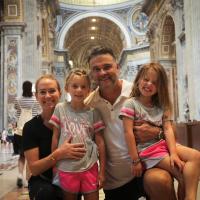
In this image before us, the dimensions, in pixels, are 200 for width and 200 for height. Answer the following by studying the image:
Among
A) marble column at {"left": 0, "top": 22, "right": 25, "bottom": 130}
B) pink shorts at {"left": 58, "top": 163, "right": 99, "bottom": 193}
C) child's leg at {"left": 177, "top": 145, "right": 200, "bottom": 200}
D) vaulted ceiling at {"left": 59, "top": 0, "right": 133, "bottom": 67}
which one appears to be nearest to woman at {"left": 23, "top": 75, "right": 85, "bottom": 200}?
pink shorts at {"left": 58, "top": 163, "right": 99, "bottom": 193}

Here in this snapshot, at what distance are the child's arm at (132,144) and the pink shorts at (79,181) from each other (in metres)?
0.27

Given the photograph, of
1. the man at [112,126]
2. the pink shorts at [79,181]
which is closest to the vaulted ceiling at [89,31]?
the man at [112,126]

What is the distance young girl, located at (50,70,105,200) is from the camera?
246cm

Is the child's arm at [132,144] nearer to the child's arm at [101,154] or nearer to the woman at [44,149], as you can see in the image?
the child's arm at [101,154]

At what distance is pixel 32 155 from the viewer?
2.61 metres

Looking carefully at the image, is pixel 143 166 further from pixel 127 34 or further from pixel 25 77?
pixel 127 34

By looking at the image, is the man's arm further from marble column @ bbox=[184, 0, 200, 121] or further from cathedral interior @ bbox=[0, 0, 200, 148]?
marble column @ bbox=[184, 0, 200, 121]

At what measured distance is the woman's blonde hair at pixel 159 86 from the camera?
253cm

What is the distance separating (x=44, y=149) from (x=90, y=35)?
126ft

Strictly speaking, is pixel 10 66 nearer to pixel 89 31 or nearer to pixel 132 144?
pixel 132 144

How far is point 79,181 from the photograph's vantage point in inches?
97.1

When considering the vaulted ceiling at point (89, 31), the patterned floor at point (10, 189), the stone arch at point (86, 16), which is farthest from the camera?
the vaulted ceiling at point (89, 31)

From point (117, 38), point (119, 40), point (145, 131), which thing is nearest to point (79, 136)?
point (145, 131)

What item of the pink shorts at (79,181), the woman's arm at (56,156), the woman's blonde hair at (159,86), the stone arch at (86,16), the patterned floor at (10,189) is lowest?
the patterned floor at (10,189)
